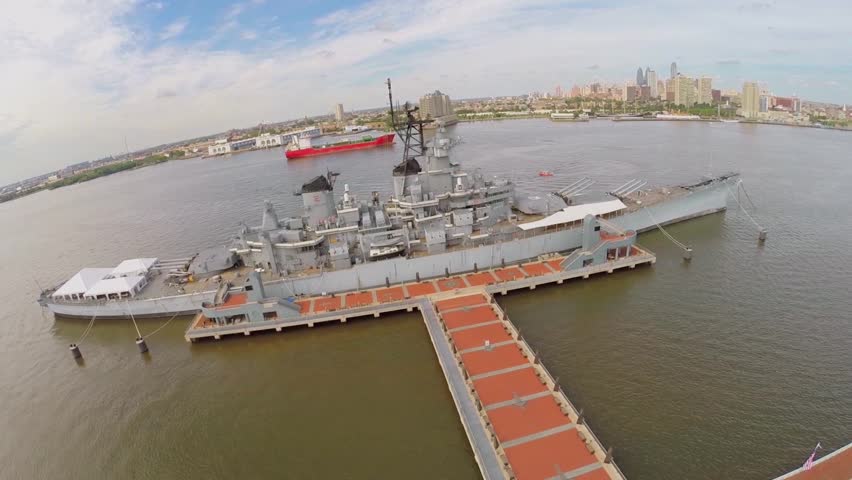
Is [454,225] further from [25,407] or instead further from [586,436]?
[25,407]

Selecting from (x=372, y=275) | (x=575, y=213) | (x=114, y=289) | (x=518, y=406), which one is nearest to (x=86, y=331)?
(x=114, y=289)

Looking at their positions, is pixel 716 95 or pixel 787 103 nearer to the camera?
pixel 787 103

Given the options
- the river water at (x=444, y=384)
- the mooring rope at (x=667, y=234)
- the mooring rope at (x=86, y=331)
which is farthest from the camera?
the mooring rope at (x=667, y=234)

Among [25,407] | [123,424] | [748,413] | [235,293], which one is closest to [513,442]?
[748,413]

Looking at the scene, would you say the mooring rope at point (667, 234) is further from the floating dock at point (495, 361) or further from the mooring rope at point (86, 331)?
the mooring rope at point (86, 331)

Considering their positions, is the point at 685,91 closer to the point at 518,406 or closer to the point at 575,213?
the point at 575,213

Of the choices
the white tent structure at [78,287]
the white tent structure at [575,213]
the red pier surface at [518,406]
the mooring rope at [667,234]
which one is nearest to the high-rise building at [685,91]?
the mooring rope at [667,234]
